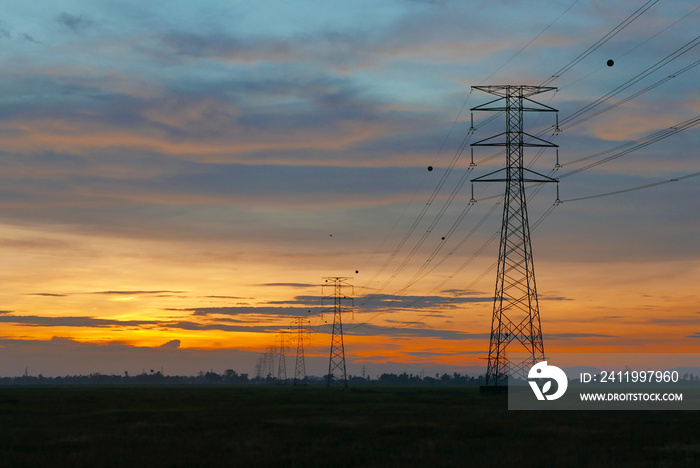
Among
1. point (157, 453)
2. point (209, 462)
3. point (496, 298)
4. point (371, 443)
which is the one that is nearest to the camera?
point (209, 462)

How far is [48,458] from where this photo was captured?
40.8 meters

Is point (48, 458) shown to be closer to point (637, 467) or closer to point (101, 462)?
point (101, 462)

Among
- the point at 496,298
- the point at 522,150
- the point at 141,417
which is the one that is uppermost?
the point at 522,150

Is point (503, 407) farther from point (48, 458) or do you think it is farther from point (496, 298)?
point (48, 458)

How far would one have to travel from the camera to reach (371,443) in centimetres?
4825

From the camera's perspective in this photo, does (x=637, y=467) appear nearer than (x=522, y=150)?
Yes

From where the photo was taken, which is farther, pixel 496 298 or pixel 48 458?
pixel 496 298

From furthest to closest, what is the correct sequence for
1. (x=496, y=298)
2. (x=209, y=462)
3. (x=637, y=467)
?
(x=496, y=298) → (x=209, y=462) → (x=637, y=467)

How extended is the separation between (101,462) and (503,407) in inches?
2072

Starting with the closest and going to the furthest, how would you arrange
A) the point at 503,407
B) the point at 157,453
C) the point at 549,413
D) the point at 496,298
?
the point at 157,453
the point at 496,298
the point at 549,413
the point at 503,407

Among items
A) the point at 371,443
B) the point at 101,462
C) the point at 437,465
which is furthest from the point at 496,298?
the point at 101,462

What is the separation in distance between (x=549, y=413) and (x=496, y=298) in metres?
14.4

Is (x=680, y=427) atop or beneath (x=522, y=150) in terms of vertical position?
beneath

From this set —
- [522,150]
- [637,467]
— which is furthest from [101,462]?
[522,150]
